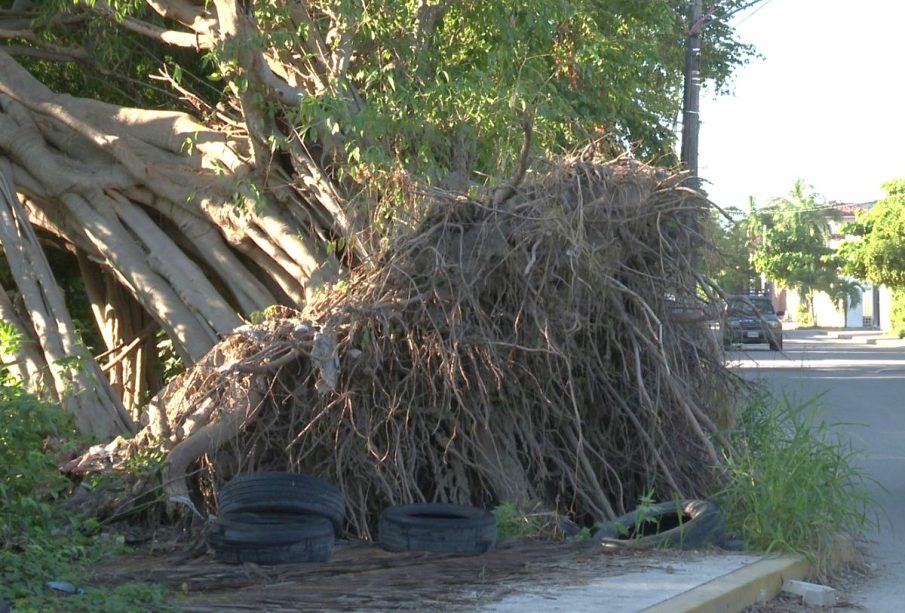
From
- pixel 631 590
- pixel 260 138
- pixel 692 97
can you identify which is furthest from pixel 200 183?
pixel 692 97

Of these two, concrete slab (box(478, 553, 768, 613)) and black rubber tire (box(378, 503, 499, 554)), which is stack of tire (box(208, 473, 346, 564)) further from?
concrete slab (box(478, 553, 768, 613))

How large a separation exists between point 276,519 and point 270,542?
0.58 meters

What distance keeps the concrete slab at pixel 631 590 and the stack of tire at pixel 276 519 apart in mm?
1431

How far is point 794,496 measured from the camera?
871 centimetres

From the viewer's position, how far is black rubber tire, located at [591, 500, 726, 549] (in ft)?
27.9

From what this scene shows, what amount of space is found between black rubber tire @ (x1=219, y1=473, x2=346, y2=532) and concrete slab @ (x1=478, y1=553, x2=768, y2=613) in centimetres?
179

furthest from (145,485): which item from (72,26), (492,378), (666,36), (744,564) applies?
(666,36)

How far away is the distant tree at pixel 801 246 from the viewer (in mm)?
81062

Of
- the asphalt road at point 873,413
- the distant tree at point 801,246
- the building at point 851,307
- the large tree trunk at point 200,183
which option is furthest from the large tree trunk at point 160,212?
the building at point 851,307

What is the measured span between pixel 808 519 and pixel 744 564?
2.86 feet

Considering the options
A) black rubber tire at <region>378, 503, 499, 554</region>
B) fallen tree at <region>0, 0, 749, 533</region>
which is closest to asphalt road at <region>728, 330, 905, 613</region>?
fallen tree at <region>0, 0, 749, 533</region>

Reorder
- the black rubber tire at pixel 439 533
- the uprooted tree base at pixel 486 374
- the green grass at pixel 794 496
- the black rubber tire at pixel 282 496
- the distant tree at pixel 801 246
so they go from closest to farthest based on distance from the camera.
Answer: the black rubber tire at pixel 439 533 < the black rubber tire at pixel 282 496 < the green grass at pixel 794 496 < the uprooted tree base at pixel 486 374 < the distant tree at pixel 801 246

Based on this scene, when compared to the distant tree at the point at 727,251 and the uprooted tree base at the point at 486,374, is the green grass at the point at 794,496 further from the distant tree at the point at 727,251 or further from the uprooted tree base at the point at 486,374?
the distant tree at the point at 727,251

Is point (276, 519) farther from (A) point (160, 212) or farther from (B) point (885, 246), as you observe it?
(B) point (885, 246)
